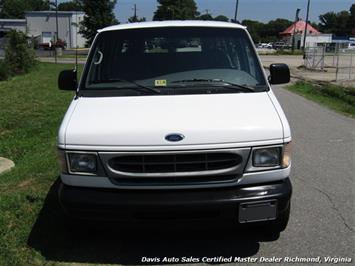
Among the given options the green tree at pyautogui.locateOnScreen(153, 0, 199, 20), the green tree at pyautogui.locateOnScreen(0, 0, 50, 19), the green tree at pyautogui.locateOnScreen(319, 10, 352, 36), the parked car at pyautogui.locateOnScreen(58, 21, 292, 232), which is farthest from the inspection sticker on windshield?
the green tree at pyautogui.locateOnScreen(319, 10, 352, 36)

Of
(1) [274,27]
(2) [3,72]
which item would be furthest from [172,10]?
(1) [274,27]

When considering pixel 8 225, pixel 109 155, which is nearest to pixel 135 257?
pixel 109 155

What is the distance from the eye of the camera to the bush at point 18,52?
26656mm

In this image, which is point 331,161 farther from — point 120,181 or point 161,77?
point 120,181

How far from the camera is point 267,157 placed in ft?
13.6

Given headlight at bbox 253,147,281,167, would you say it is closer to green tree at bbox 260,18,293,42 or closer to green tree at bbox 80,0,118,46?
green tree at bbox 80,0,118,46

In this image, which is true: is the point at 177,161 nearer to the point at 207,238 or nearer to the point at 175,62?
the point at 207,238

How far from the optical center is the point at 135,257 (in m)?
4.39

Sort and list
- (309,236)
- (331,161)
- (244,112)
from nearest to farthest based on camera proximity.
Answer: (244,112) → (309,236) → (331,161)

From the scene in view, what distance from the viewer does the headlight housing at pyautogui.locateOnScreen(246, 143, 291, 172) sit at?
13.4 ft

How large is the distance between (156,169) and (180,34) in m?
1.92

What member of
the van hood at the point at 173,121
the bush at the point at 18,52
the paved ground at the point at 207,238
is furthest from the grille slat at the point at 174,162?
the bush at the point at 18,52

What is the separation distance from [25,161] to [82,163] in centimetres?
382

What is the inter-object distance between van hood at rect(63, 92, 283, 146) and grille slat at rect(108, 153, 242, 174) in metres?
0.11
